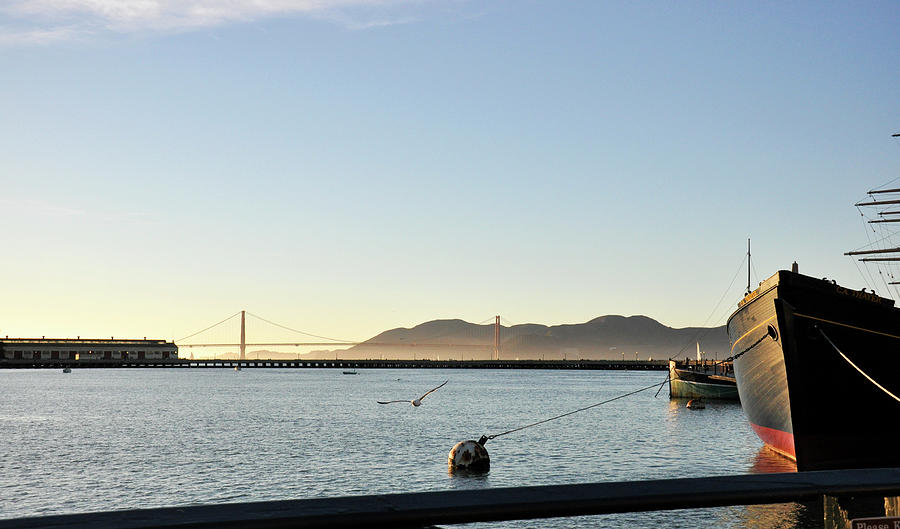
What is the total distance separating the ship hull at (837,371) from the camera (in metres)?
25.0

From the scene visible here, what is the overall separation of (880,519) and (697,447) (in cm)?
4514

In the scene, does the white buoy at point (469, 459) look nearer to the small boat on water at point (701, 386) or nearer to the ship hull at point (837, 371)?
the ship hull at point (837, 371)

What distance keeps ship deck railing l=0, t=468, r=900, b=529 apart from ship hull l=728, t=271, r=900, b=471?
20.7 meters

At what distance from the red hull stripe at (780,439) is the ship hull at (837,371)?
1.25ft

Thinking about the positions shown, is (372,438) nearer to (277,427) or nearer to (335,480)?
(277,427)

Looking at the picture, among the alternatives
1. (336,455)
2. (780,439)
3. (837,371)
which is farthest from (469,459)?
(837,371)

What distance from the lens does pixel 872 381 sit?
24172mm

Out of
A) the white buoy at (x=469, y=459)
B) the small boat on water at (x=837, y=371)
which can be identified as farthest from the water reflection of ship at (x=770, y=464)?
the white buoy at (x=469, y=459)

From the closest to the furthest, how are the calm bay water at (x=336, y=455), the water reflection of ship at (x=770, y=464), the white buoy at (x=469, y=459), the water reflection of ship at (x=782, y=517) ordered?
the water reflection of ship at (x=782, y=517) → the calm bay water at (x=336, y=455) → the water reflection of ship at (x=770, y=464) → the white buoy at (x=469, y=459)

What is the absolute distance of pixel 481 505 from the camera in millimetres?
4988

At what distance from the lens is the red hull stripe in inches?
1034

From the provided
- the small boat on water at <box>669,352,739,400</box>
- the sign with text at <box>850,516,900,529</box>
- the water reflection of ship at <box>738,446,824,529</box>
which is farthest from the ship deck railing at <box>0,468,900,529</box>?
the small boat on water at <box>669,352,739,400</box>

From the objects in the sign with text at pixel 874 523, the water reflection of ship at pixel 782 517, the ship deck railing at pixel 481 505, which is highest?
the ship deck railing at pixel 481 505

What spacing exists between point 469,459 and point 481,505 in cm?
3206
